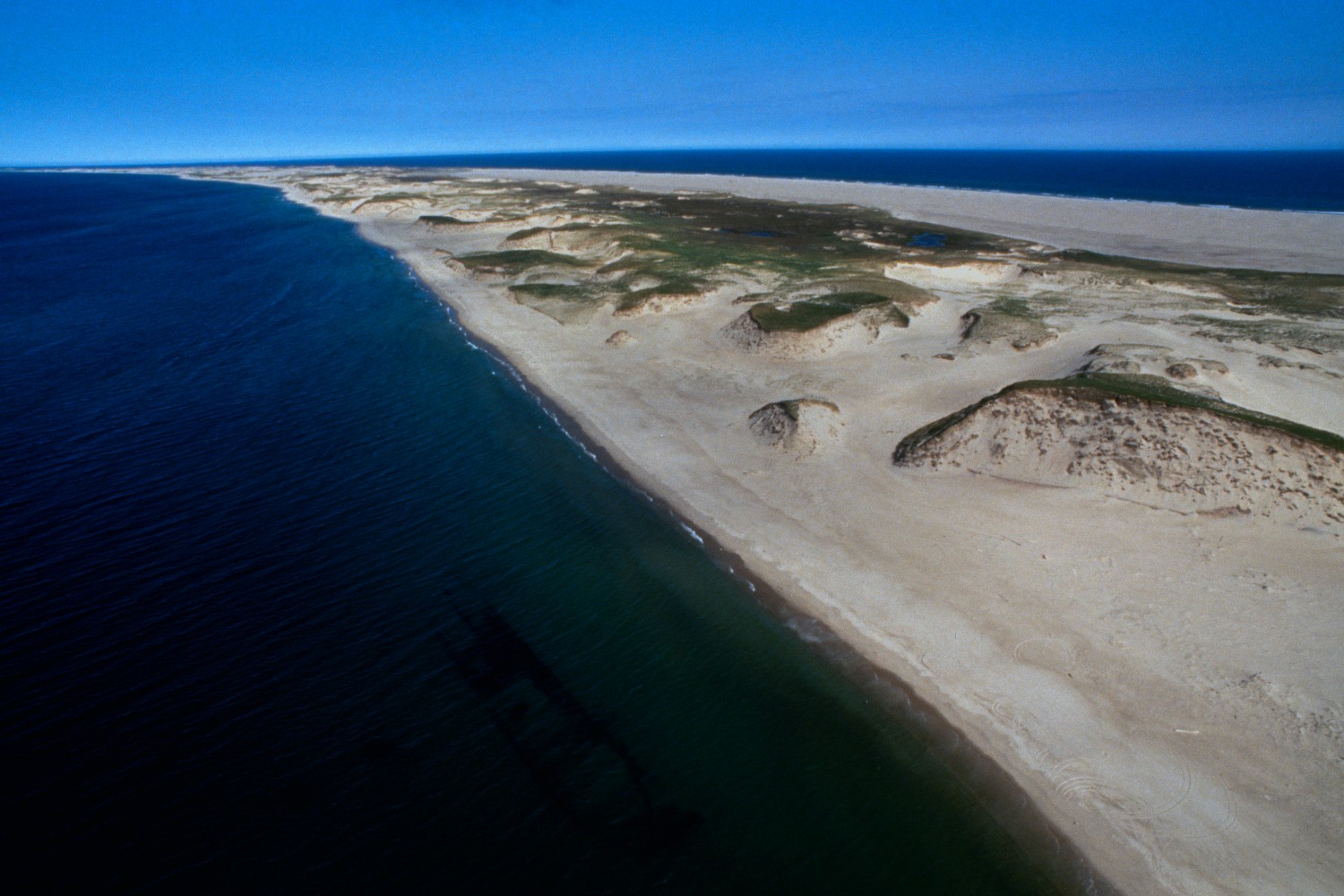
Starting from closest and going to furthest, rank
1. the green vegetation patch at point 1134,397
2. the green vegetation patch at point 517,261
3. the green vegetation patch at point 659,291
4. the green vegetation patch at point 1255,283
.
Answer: the green vegetation patch at point 1134,397
the green vegetation patch at point 1255,283
the green vegetation patch at point 659,291
the green vegetation patch at point 517,261

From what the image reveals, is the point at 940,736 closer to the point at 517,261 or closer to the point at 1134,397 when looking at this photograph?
the point at 1134,397

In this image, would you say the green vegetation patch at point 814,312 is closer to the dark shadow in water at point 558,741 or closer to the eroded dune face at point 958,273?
the eroded dune face at point 958,273

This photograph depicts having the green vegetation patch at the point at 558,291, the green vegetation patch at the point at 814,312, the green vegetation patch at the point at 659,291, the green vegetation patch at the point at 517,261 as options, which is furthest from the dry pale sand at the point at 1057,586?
the green vegetation patch at the point at 517,261

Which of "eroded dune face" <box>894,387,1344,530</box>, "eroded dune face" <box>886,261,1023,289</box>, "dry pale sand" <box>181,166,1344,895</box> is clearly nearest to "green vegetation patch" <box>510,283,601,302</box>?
"dry pale sand" <box>181,166,1344,895</box>

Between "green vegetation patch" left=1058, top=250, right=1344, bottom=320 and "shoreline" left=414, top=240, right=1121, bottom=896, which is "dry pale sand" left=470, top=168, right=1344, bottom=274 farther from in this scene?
"shoreline" left=414, top=240, right=1121, bottom=896

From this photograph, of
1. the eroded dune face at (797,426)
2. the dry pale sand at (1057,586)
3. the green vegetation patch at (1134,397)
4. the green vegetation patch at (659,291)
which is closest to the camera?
the dry pale sand at (1057,586)

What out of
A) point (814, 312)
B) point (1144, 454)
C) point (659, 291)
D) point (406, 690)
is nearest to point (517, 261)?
point (659, 291)

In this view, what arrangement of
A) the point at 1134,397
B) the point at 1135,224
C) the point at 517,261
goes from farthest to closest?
the point at 1135,224
the point at 517,261
the point at 1134,397

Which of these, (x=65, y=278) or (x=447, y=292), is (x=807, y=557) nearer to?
(x=447, y=292)
